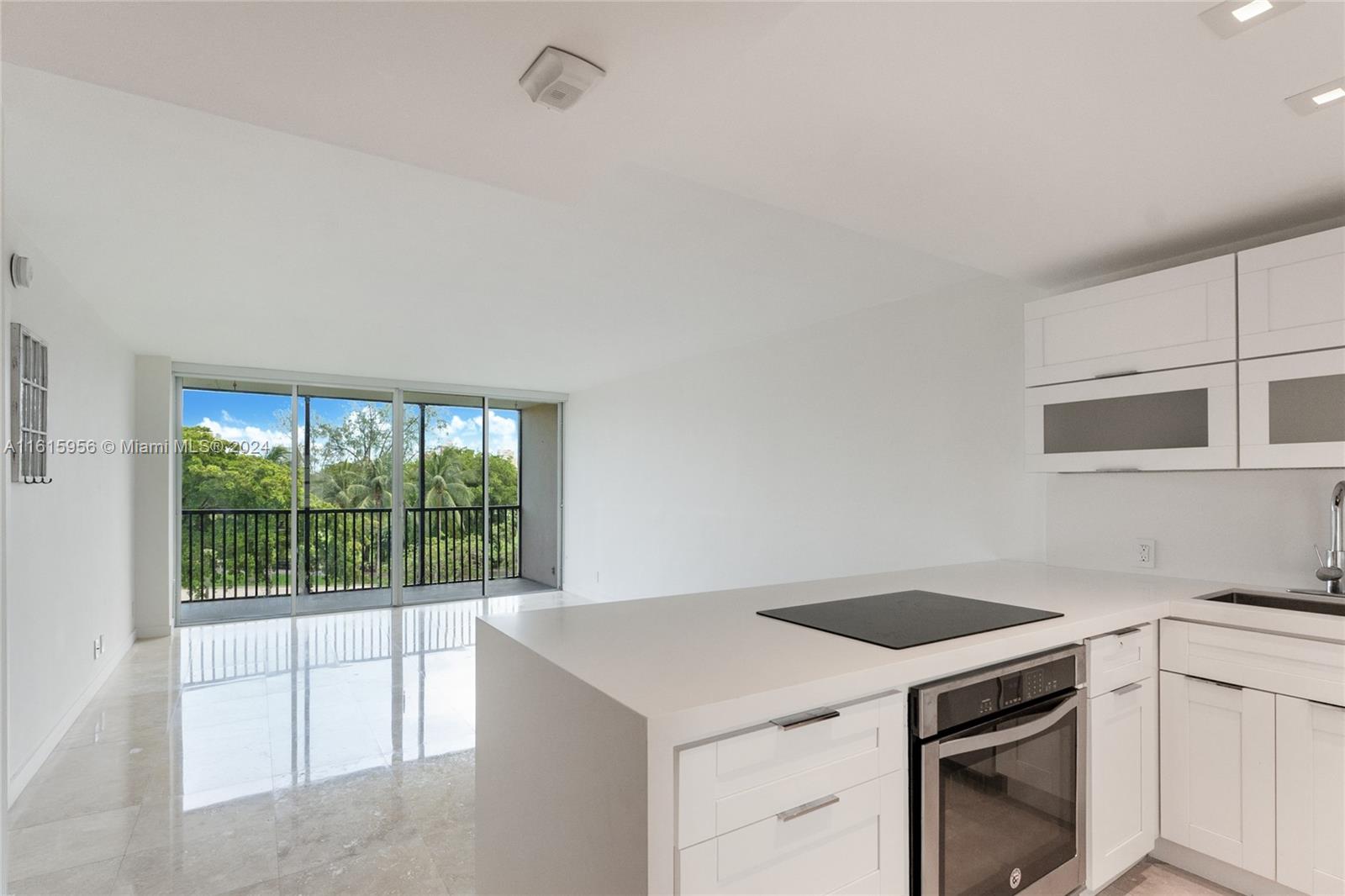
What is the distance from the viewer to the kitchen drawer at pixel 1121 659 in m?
1.97

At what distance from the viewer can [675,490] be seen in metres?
6.02

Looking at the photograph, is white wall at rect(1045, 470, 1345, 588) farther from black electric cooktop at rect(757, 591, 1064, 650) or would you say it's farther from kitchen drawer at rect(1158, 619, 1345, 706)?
black electric cooktop at rect(757, 591, 1064, 650)

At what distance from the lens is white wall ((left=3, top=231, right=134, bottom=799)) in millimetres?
2842

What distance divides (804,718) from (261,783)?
273cm

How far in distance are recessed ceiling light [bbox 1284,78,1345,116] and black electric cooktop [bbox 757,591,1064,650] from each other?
4.56 feet

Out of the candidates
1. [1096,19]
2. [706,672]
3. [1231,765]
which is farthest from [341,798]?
[1096,19]

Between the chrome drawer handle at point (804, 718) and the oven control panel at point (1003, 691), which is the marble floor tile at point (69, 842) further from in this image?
the oven control panel at point (1003, 691)

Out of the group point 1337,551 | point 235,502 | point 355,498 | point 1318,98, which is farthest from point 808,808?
point 235,502

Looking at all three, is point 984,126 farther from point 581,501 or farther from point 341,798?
point 581,501

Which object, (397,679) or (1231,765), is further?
(397,679)

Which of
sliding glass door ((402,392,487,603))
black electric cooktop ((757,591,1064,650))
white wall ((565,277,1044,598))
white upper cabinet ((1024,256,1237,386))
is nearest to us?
black electric cooktop ((757,591,1064,650))

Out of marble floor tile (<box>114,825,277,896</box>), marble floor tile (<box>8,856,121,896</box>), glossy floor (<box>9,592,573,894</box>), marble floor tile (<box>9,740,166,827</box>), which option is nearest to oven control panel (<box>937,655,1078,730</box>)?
glossy floor (<box>9,592,573,894</box>)

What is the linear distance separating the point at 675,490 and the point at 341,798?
12.2ft

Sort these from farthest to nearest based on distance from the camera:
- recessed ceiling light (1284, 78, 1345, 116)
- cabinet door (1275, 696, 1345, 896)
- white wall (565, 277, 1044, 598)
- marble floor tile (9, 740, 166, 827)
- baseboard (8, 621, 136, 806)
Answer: white wall (565, 277, 1044, 598)
baseboard (8, 621, 136, 806)
marble floor tile (9, 740, 166, 827)
cabinet door (1275, 696, 1345, 896)
recessed ceiling light (1284, 78, 1345, 116)
